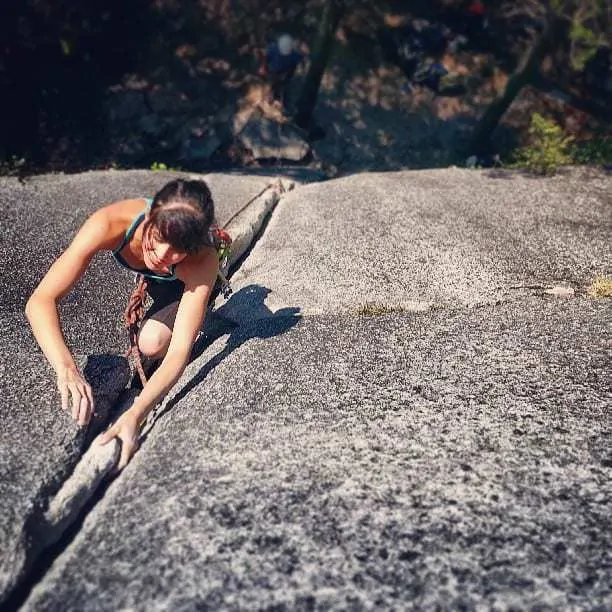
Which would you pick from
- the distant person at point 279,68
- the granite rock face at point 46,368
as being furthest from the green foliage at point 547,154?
the distant person at point 279,68

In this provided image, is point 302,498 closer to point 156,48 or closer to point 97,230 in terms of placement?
point 97,230

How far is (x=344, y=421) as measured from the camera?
10.2ft

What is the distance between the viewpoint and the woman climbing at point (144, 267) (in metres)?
2.89

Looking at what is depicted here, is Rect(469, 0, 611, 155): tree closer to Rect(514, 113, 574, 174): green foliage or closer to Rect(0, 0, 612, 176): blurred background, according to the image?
Rect(0, 0, 612, 176): blurred background

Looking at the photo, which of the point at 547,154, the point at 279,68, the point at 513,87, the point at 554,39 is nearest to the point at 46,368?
the point at 547,154

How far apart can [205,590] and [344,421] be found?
1.16m

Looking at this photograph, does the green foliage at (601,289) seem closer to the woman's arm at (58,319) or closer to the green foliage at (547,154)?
the woman's arm at (58,319)

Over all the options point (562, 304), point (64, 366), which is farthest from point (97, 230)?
point (562, 304)

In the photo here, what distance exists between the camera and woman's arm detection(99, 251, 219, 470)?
A: 115 inches

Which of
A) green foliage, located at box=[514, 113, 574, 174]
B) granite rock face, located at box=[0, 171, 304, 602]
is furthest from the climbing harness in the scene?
green foliage, located at box=[514, 113, 574, 174]

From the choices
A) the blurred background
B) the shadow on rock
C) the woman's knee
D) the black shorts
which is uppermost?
the black shorts

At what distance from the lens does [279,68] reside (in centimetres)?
1223

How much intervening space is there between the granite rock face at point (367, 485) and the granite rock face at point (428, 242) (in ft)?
2.67

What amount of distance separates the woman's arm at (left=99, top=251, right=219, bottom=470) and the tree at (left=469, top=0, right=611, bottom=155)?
24.8 feet
